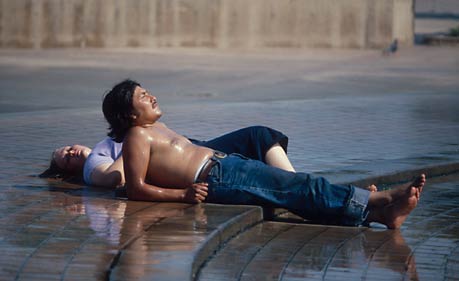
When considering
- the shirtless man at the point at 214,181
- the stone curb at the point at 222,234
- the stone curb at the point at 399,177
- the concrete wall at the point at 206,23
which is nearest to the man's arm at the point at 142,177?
the shirtless man at the point at 214,181

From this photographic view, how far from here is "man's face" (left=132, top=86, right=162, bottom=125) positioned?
22.1ft

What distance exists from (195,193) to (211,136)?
3813 mm

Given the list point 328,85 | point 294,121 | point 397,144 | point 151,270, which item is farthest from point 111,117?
point 328,85

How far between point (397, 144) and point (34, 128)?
3.51 metres

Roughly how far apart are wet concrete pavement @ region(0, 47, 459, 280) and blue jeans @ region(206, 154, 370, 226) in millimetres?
108

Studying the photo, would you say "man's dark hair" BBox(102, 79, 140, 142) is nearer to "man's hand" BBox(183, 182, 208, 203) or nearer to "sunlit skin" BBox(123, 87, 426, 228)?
"sunlit skin" BBox(123, 87, 426, 228)

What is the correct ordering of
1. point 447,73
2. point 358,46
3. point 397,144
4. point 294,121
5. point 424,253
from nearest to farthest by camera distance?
point 424,253 < point 397,144 < point 294,121 < point 447,73 < point 358,46

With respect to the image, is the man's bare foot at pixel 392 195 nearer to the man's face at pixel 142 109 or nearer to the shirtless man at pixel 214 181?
the shirtless man at pixel 214 181

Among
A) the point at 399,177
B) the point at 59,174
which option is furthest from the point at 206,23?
the point at 59,174

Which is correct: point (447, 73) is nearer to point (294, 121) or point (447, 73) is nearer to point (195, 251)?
point (294, 121)

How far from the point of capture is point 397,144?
1024cm

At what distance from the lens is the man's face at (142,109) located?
6.73 meters

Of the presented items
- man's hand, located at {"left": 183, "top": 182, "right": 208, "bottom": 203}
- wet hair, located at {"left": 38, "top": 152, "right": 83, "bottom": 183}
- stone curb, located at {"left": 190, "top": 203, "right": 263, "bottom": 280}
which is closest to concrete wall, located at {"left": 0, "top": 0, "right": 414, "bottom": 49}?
wet hair, located at {"left": 38, "top": 152, "right": 83, "bottom": 183}

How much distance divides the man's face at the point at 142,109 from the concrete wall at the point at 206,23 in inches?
885
